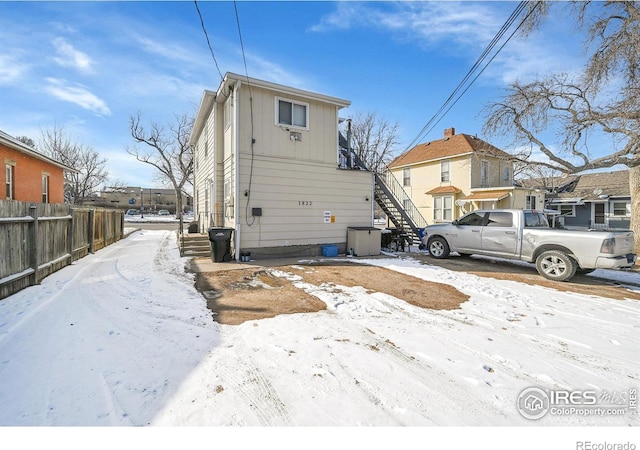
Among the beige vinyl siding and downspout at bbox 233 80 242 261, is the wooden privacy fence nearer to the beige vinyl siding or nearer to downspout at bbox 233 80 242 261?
downspout at bbox 233 80 242 261

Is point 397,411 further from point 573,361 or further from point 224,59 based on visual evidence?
point 224,59

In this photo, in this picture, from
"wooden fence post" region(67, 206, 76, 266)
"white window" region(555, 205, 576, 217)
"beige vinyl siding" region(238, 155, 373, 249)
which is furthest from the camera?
"white window" region(555, 205, 576, 217)

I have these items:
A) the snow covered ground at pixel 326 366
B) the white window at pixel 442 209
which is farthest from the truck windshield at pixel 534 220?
the white window at pixel 442 209

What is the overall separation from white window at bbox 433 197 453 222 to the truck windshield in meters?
13.8

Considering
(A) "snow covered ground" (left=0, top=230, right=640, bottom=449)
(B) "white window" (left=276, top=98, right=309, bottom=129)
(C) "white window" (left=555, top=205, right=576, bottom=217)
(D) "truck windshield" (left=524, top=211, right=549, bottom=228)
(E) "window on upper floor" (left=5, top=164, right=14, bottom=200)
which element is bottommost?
(A) "snow covered ground" (left=0, top=230, right=640, bottom=449)

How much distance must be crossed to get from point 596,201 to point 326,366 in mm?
30043

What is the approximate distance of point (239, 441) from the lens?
199cm

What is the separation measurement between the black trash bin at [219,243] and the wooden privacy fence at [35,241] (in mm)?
3640

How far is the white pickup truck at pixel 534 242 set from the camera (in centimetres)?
639

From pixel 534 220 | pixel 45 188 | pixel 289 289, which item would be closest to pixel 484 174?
pixel 534 220

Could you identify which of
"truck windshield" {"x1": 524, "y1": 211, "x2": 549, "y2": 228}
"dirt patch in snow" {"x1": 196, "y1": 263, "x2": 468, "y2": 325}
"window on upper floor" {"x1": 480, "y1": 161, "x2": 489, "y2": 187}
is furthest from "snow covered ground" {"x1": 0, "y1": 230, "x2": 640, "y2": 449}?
"window on upper floor" {"x1": 480, "y1": 161, "x2": 489, "y2": 187}

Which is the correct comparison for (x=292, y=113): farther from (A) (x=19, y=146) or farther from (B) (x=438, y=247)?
(A) (x=19, y=146)

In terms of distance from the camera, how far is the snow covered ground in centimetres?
217

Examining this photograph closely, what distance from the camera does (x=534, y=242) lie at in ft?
24.5
